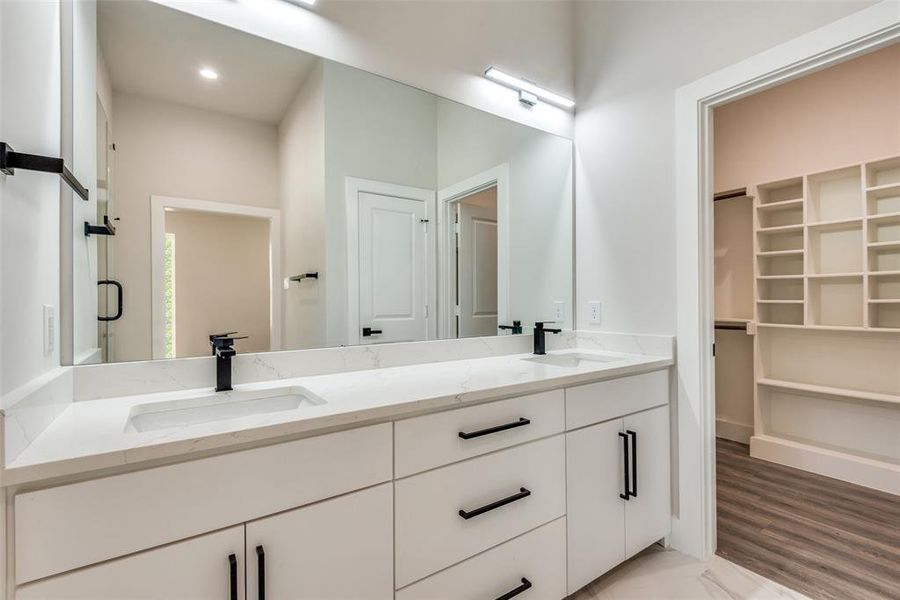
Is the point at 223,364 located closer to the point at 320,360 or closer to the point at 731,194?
the point at 320,360

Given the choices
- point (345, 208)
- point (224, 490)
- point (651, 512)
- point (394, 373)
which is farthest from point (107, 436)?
point (651, 512)

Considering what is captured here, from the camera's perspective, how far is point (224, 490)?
0.83 metres

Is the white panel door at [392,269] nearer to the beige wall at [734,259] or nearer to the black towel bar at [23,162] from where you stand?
the black towel bar at [23,162]

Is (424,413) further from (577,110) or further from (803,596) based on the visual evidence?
(577,110)

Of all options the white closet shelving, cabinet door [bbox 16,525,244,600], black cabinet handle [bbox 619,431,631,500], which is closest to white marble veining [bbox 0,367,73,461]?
cabinet door [bbox 16,525,244,600]

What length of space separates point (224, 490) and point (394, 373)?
754mm

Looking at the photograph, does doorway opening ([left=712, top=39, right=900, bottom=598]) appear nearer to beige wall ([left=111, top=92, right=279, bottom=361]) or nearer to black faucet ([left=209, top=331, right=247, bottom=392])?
black faucet ([left=209, top=331, right=247, bottom=392])

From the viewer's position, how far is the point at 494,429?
47.7 inches

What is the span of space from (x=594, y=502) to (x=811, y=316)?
2.26 meters

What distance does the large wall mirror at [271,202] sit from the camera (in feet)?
4.00

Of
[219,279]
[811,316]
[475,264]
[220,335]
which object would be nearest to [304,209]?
[219,279]

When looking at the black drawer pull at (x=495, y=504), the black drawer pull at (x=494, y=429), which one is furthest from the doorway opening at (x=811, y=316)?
the black drawer pull at (x=494, y=429)

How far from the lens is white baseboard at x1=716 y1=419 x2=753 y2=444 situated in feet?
10.2

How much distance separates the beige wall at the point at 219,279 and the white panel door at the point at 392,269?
0.37 metres
